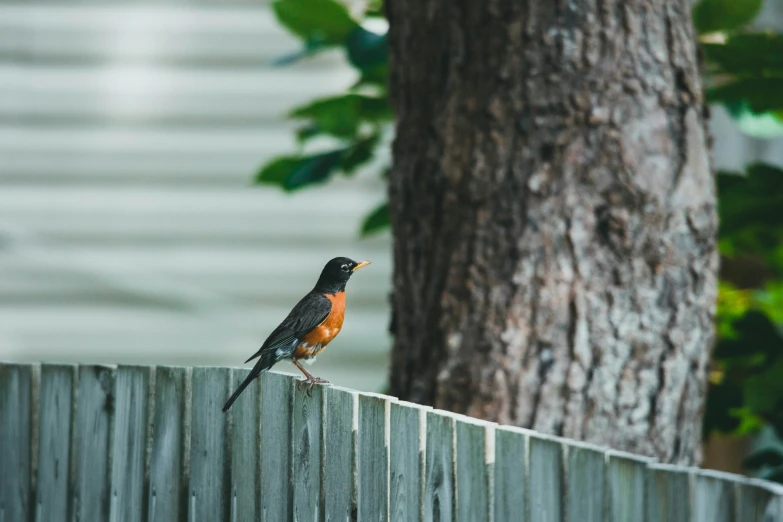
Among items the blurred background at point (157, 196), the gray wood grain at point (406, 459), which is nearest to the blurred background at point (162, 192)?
the blurred background at point (157, 196)

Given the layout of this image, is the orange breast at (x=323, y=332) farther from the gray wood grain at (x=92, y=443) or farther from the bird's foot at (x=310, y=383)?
the gray wood grain at (x=92, y=443)

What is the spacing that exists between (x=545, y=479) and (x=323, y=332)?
701mm

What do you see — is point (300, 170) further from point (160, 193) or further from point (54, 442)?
point (160, 193)

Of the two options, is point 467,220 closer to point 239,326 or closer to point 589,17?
point 589,17

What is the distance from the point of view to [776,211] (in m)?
2.77

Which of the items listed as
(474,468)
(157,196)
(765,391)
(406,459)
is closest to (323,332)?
(406,459)

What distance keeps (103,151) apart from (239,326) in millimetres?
1287

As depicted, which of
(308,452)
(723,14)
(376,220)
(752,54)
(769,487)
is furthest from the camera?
(376,220)

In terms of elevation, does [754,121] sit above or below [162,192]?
above

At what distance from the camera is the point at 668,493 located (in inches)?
52.9

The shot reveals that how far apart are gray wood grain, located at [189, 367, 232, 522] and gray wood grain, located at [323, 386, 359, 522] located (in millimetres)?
331

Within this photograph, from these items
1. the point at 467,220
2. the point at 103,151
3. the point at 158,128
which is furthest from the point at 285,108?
the point at 467,220

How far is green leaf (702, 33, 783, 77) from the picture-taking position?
8.70 feet

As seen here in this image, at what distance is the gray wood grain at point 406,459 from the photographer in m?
1.66
